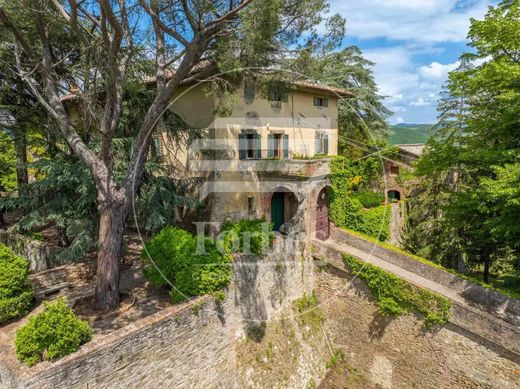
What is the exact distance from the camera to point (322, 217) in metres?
16.9

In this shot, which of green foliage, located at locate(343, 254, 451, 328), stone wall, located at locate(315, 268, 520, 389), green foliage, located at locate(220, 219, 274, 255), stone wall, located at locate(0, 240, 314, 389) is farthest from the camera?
green foliage, located at locate(343, 254, 451, 328)

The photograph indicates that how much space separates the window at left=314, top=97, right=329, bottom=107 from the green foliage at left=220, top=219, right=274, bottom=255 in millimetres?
10472

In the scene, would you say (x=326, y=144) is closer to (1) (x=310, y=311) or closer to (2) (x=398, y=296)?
(1) (x=310, y=311)

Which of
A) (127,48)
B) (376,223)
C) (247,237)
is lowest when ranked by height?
(376,223)

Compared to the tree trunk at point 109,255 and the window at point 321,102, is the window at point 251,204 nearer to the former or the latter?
the window at point 321,102

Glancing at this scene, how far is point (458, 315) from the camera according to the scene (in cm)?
1109

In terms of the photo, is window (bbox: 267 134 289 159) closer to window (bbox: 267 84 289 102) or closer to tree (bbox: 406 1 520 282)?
window (bbox: 267 84 289 102)

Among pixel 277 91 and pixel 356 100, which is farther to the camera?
pixel 356 100

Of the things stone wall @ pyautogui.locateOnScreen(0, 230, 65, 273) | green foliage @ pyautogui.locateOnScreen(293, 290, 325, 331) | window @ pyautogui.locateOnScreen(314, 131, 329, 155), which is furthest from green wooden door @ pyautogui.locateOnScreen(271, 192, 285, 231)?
stone wall @ pyautogui.locateOnScreen(0, 230, 65, 273)

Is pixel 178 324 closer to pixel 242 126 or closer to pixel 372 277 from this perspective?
pixel 372 277

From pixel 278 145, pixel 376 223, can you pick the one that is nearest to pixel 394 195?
pixel 376 223

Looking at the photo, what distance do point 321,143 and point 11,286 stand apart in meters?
16.9

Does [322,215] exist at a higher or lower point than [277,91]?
lower

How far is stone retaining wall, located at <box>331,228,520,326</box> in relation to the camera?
10852mm
